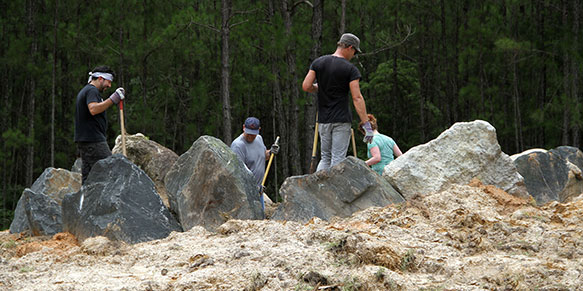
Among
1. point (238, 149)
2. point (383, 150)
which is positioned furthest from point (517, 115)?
point (238, 149)

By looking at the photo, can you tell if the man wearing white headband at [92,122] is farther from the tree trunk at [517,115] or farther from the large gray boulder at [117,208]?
the tree trunk at [517,115]

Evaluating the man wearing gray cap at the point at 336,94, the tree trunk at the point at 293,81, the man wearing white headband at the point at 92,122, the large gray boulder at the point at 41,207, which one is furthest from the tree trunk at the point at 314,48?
the man wearing white headband at the point at 92,122

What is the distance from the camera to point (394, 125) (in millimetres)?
21062

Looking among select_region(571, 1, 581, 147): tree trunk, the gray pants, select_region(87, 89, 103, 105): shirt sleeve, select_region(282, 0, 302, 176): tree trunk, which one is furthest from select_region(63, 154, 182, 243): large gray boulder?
select_region(571, 1, 581, 147): tree trunk

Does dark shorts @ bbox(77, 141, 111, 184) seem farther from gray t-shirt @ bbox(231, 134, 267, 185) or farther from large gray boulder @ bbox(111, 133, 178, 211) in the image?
large gray boulder @ bbox(111, 133, 178, 211)

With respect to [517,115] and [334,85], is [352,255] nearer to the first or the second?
[334,85]

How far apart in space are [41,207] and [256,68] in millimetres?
11534

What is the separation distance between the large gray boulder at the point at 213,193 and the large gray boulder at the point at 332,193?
35 cm

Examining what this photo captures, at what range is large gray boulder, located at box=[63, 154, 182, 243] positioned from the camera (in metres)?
5.05

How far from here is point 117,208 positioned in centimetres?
512

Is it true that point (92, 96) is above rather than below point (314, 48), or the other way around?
below

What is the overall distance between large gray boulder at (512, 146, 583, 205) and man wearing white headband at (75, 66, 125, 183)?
5.18 meters

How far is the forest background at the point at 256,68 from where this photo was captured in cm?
1752

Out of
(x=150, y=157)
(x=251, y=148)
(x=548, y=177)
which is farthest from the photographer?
→ (x=150, y=157)
